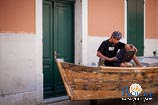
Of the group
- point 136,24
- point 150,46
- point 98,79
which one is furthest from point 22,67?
point 150,46

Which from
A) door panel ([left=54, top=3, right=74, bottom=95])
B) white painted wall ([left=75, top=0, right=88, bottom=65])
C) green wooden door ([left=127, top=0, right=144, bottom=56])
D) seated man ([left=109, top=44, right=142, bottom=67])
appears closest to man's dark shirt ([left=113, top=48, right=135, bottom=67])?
seated man ([left=109, top=44, right=142, bottom=67])

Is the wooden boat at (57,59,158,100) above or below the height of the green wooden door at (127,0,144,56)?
below

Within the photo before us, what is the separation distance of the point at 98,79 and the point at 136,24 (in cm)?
513

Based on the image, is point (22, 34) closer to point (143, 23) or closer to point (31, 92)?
point (31, 92)

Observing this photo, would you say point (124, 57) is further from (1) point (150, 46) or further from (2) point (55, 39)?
(1) point (150, 46)

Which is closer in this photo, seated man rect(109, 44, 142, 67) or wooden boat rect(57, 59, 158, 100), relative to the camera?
wooden boat rect(57, 59, 158, 100)

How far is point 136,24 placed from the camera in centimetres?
1066

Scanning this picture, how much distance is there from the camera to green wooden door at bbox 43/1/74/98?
7.91m

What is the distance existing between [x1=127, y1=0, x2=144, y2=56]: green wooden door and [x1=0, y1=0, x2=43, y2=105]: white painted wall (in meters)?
4.08

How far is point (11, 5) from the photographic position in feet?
22.4

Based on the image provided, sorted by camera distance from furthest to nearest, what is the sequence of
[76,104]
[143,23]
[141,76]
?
[143,23] < [76,104] < [141,76]

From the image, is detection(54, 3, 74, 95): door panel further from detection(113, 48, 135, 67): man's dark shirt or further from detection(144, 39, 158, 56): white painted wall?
detection(144, 39, 158, 56): white painted wall

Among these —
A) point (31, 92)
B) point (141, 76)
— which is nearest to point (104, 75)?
point (141, 76)

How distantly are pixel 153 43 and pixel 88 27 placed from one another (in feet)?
12.9
